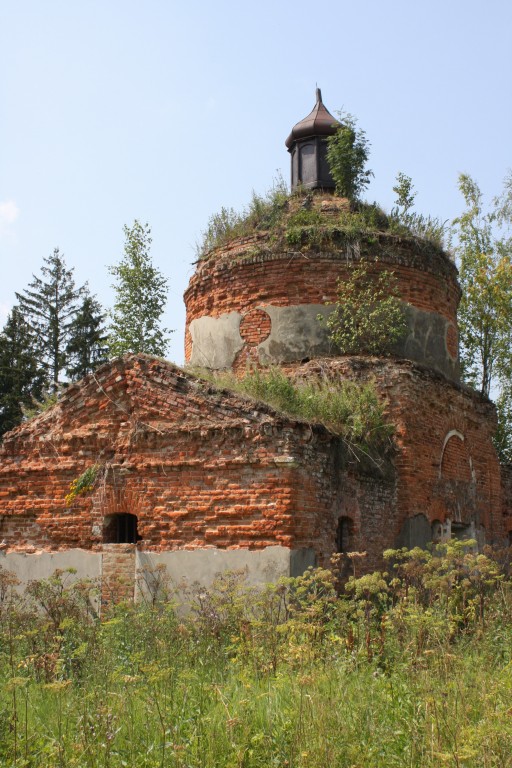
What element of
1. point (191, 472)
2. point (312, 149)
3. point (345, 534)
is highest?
point (312, 149)

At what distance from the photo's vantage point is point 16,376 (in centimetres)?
2705

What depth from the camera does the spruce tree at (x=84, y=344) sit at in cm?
3073

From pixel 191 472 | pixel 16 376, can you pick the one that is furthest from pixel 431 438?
pixel 16 376

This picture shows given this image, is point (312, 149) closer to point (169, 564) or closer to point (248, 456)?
point (248, 456)

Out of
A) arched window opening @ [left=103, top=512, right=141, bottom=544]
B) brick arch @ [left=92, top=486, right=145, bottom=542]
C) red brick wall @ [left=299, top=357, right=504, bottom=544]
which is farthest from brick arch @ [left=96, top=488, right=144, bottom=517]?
red brick wall @ [left=299, top=357, right=504, bottom=544]

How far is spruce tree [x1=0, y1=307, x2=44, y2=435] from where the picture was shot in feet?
87.7

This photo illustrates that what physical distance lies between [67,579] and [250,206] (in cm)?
854

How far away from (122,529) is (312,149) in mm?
10685

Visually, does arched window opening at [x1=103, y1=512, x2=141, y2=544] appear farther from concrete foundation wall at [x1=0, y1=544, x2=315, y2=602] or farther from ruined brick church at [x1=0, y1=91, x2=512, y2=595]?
concrete foundation wall at [x1=0, y1=544, x2=315, y2=602]

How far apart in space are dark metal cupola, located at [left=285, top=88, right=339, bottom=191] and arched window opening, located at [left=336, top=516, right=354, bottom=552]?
29.6 feet

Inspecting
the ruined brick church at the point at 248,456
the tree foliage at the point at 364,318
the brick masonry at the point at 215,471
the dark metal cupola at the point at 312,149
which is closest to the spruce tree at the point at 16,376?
the dark metal cupola at the point at 312,149

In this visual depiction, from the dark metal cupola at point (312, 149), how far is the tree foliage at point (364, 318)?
4033 mm

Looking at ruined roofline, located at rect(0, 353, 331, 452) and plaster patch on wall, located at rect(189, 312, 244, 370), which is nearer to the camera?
ruined roofline, located at rect(0, 353, 331, 452)

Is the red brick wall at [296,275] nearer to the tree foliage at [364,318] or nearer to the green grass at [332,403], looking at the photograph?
the tree foliage at [364,318]
